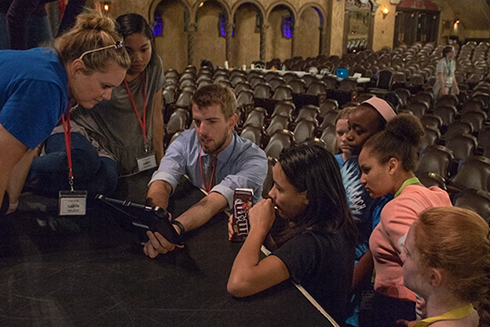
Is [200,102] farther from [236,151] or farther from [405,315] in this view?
[405,315]

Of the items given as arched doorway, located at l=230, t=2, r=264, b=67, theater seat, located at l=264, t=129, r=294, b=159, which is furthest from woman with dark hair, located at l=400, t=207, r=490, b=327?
arched doorway, located at l=230, t=2, r=264, b=67

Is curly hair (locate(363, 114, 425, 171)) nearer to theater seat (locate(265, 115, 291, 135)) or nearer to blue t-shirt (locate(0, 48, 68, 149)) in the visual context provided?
blue t-shirt (locate(0, 48, 68, 149))

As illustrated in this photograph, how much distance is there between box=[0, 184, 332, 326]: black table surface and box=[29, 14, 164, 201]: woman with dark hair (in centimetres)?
34

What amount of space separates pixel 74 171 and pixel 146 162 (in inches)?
27.0

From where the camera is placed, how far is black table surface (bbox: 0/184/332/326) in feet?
3.81

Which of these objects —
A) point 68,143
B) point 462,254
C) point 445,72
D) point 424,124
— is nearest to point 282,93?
point 445,72

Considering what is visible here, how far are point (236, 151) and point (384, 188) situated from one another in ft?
2.60

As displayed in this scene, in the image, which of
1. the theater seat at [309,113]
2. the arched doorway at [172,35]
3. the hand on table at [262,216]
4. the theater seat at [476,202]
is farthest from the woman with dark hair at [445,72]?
the arched doorway at [172,35]

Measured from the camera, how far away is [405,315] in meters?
→ 1.68

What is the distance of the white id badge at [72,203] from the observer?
179 cm

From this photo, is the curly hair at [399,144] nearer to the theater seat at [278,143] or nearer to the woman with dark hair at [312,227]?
the woman with dark hair at [312,227]

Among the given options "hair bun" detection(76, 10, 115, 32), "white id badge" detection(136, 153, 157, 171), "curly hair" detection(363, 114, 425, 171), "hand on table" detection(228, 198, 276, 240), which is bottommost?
"white id badge" detection(136, 153, 157, 171)

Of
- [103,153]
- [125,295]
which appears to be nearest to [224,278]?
[125,295]

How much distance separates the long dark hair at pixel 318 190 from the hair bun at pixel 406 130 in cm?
56
